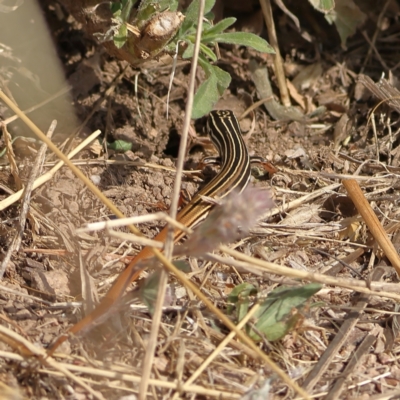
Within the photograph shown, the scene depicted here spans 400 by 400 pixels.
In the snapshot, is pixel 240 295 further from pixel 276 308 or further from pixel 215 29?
pixel 215 29

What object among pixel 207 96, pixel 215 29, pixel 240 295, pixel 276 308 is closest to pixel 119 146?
pixel 207 96

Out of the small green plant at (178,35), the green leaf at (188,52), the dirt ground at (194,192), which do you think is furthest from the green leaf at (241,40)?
the dirt ground at (194,192)

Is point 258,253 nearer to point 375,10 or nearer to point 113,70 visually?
point 113,70

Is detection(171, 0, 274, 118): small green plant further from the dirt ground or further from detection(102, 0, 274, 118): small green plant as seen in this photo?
the dirt ground

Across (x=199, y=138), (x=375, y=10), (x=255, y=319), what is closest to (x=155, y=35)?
(x=199, y=138)

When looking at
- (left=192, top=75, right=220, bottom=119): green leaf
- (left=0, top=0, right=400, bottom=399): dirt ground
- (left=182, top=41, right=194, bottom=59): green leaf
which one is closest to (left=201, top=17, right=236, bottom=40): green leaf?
(left=182, top=41, right=194, bottom=59): green leaf

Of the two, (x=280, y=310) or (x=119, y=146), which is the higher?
(x=119, y=146)
